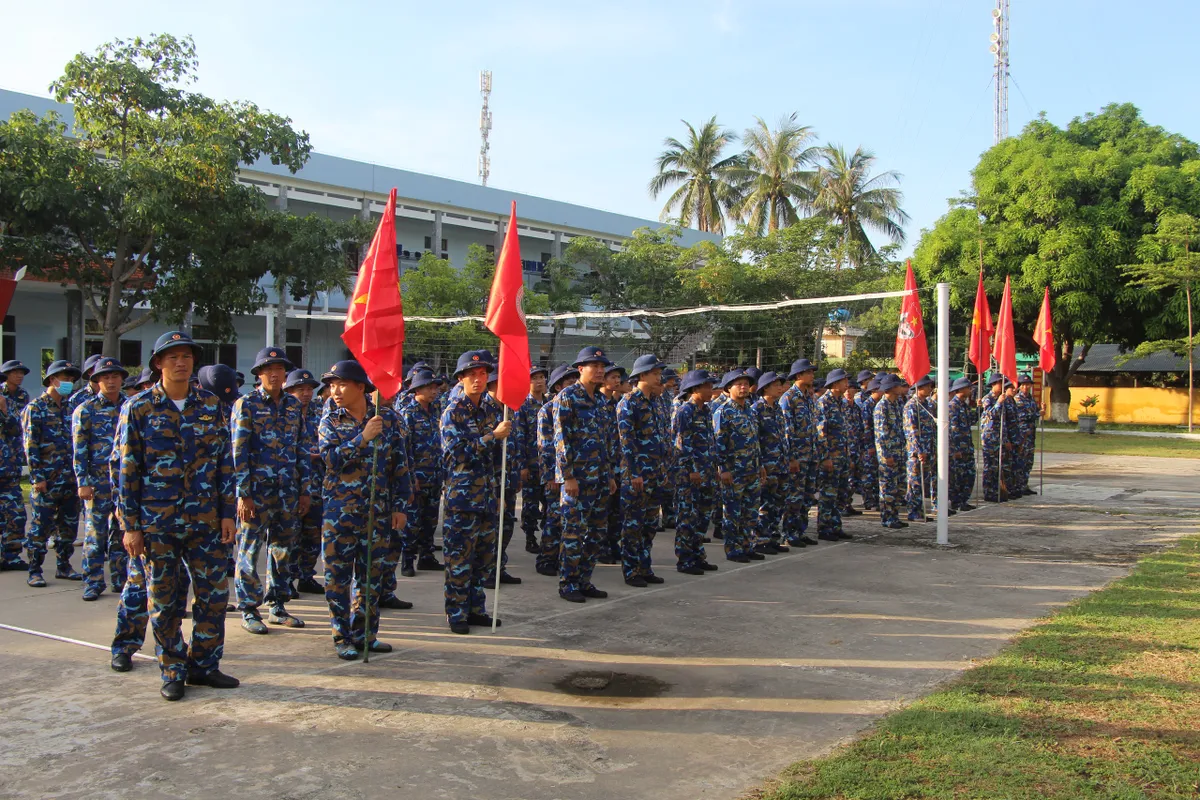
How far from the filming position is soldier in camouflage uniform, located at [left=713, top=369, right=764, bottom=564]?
9.07 metres

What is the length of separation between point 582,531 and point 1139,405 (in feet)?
126

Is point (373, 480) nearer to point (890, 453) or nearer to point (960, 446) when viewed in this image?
point (890, 453)

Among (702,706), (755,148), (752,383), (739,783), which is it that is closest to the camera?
(739,783)

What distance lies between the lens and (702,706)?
504 cm

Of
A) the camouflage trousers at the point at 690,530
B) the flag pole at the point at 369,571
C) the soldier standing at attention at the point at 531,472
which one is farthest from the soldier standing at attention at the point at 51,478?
the camouflage trousers at the point at 690,530

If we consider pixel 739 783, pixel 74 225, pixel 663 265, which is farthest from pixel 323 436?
pixel 663 265

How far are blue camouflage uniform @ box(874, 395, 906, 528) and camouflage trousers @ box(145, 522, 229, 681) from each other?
28.6 feet

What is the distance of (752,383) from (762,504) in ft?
4.74

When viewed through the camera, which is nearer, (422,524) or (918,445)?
(422,524)

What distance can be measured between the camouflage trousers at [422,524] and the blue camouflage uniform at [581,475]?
1.67 metres

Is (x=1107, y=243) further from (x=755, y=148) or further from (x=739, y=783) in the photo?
(x=739, y=783)

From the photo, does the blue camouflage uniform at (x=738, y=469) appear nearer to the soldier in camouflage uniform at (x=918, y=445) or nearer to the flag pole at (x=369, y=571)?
the soldier in camouflage uniform at (x=918, y=445)

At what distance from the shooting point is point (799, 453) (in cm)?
1046

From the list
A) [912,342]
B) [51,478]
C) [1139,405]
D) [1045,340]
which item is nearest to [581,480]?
[51,478]
